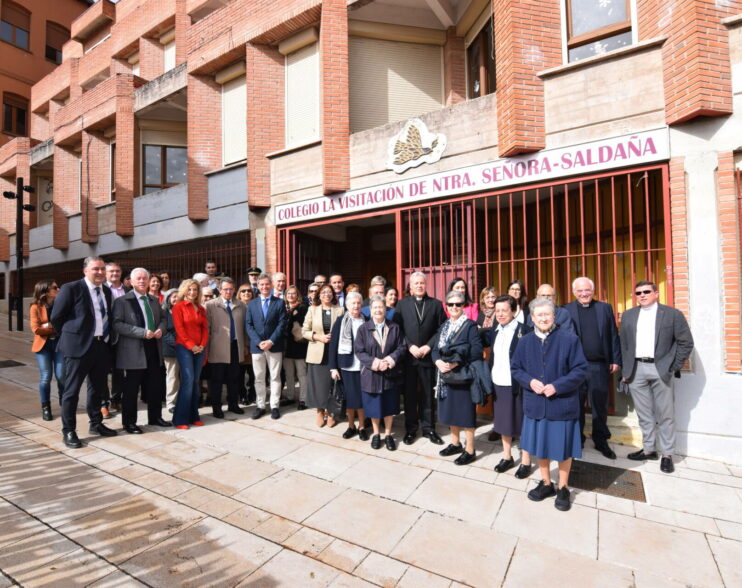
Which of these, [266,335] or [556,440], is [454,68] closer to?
[266,335]

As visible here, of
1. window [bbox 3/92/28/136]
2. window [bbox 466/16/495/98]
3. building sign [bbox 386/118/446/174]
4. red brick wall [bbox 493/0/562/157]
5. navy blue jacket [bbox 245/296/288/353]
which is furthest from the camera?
window [bbox 3/92/28/136]

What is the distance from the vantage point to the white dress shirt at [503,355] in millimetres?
4117

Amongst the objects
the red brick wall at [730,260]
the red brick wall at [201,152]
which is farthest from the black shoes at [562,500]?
the red brick wall at [201,152]

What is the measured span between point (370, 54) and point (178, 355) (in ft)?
22.3

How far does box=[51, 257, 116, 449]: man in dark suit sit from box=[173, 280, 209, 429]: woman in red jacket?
0.77 metres

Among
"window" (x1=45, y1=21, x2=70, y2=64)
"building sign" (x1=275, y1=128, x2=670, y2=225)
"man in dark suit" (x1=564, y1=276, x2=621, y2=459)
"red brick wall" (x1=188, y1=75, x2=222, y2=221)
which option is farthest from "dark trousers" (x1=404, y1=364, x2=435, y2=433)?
"window" (x1=45, y1=21, x2=70, y2=64)

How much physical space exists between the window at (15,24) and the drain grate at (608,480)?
2828 cm

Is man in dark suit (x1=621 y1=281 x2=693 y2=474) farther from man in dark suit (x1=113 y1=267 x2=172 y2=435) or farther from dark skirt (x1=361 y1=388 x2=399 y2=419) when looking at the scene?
man in dark suit (x1=113 y1=267 x2=172 y2=435)

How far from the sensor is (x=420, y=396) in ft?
16.8

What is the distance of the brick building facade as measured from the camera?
4727mm

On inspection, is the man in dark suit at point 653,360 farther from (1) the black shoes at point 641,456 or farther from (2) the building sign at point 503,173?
(2) the building sign at point 503,173

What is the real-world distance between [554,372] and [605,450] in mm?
1874

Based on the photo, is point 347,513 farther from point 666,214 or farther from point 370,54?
point 370,54

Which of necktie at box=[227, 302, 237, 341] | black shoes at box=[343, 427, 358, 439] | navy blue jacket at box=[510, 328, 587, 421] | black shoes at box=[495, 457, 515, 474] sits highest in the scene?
necktie at box=[227, 302, 237, 341]
